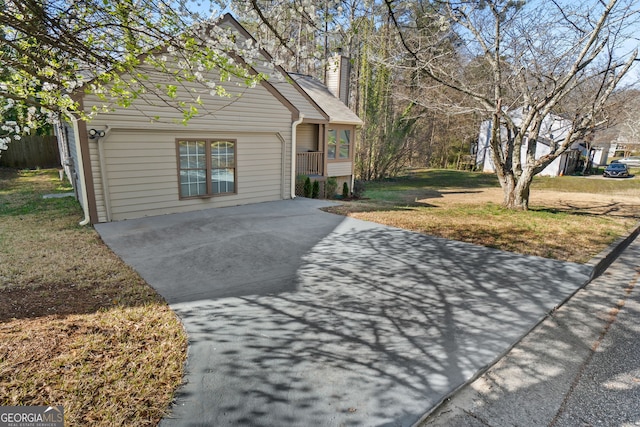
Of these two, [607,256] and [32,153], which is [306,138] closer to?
[607,256]

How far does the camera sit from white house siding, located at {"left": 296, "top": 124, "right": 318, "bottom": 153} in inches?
572

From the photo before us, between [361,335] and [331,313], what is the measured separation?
0.54 meters

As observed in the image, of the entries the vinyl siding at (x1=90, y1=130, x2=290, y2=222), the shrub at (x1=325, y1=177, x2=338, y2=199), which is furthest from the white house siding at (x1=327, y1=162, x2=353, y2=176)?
the vinyl siding at (x1=90, y1=130, x2=290, y2=222)

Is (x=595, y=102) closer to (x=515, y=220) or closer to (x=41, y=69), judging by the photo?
(x=515, y=220)

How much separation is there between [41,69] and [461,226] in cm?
805

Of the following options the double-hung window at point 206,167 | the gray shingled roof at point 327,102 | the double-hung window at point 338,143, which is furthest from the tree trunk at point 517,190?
the double-hung window at point 206,167

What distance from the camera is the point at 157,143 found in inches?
324

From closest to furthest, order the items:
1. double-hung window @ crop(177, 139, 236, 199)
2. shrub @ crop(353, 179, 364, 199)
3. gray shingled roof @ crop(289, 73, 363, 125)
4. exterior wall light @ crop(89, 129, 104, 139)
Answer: exterior wall light @ crop(89, 129, 104, 139) → double-hung window @ crop(177, 139, 236, 199) → gray shingled roof @ crop(289, 73, 363, 125) → shrub @ crop(353, 179, 364, 199)

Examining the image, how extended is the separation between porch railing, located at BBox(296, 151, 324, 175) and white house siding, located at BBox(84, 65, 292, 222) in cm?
289

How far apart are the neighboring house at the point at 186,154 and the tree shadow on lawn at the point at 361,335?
166 inches

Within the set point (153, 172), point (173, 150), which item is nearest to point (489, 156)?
point (173, 150)

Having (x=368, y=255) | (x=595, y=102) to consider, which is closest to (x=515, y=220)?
(x=595, y=102)

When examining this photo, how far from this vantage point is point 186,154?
8828mm

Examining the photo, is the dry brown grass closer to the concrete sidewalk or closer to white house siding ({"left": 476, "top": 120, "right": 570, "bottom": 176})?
the concrete sidewalk
